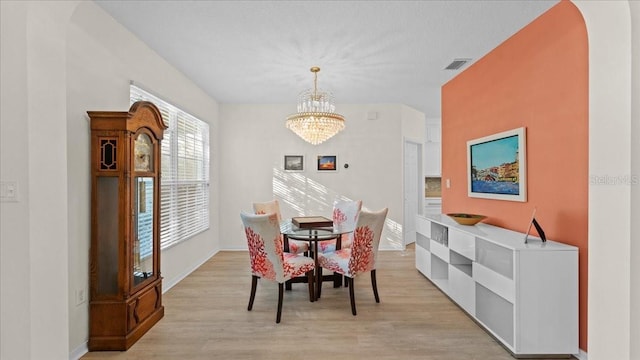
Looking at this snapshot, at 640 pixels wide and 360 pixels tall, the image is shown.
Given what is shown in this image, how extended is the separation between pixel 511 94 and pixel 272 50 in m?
2.38

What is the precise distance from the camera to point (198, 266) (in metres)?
4.83

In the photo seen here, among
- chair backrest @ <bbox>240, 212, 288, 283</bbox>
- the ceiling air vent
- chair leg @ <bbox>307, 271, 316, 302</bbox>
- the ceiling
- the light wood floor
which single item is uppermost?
the ceiling

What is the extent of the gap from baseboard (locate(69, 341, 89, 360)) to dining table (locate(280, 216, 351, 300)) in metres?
1.88

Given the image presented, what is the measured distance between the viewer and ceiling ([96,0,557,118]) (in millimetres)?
2615

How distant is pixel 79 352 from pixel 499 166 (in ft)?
12.7

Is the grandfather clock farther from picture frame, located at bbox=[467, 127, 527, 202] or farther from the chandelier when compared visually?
picture frame, located at bbox=[467, 127, 527, 202]

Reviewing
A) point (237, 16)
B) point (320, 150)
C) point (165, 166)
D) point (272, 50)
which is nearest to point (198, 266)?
point (165, 166)

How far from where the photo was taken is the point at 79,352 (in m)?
2.42

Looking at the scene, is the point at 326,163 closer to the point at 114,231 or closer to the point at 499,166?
the point at 499,166

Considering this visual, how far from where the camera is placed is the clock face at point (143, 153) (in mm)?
2761

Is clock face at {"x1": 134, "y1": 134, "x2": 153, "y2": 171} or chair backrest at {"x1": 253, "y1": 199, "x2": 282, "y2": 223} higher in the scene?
clock face at {"x1": 134, "y1": 134, "x2": 153, "y2": 171}

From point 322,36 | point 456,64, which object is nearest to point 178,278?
point 322,36

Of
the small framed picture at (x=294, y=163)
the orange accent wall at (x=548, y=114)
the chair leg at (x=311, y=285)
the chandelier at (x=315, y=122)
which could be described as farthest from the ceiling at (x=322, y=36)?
the chair leg at (x=311, y=285)

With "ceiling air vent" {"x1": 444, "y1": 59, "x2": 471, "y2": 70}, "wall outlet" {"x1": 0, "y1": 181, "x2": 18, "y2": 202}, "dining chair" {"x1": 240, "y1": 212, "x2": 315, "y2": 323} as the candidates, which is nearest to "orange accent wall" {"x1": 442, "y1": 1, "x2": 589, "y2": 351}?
"ceiling air vent" {"x1": 444, "y1": 59, "x2": 471, "y2": 70}
